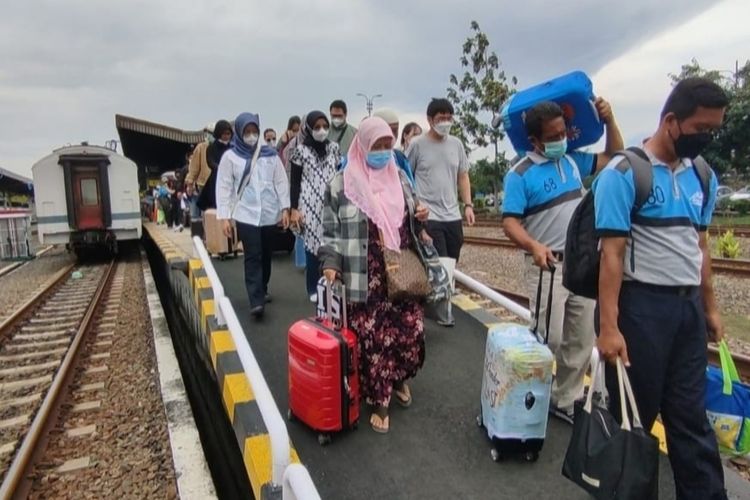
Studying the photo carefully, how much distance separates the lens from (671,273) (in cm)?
204

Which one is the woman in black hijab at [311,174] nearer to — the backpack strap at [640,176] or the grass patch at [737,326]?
the backpack strap at [640,176]

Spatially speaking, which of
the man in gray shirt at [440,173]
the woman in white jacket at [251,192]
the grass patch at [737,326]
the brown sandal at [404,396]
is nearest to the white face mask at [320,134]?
the woman in white jacket at [251,192]

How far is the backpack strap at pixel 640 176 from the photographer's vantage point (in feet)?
6.56

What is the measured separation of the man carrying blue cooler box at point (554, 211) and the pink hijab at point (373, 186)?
622mm

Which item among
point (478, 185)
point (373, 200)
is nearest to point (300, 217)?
point (373, 200)

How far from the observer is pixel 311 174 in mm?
4520

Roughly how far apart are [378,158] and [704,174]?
1.50 m

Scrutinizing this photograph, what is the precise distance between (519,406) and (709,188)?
4.25 feet

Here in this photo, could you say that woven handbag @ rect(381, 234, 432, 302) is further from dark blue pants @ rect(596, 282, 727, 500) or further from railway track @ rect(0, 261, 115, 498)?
railway track @ rect(0, 261, 115, 498)

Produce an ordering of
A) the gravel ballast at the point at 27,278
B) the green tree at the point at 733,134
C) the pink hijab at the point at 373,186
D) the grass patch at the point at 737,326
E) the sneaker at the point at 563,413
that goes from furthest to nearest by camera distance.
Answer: the green tree at the point at 733,134 → the gravel ballast at the point at 27,278 → the grass patch at the point at 737,326 → the sneaker at the point at 563,413 → the pink hijab at the point at 373,186

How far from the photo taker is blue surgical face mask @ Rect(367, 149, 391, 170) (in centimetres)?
279

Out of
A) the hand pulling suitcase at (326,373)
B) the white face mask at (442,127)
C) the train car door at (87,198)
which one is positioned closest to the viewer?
the hand pulling suitcase at (326,373)

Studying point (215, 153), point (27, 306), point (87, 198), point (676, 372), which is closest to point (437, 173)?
point (676, 372)

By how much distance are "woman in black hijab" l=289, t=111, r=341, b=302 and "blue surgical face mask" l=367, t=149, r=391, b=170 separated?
1.66m
